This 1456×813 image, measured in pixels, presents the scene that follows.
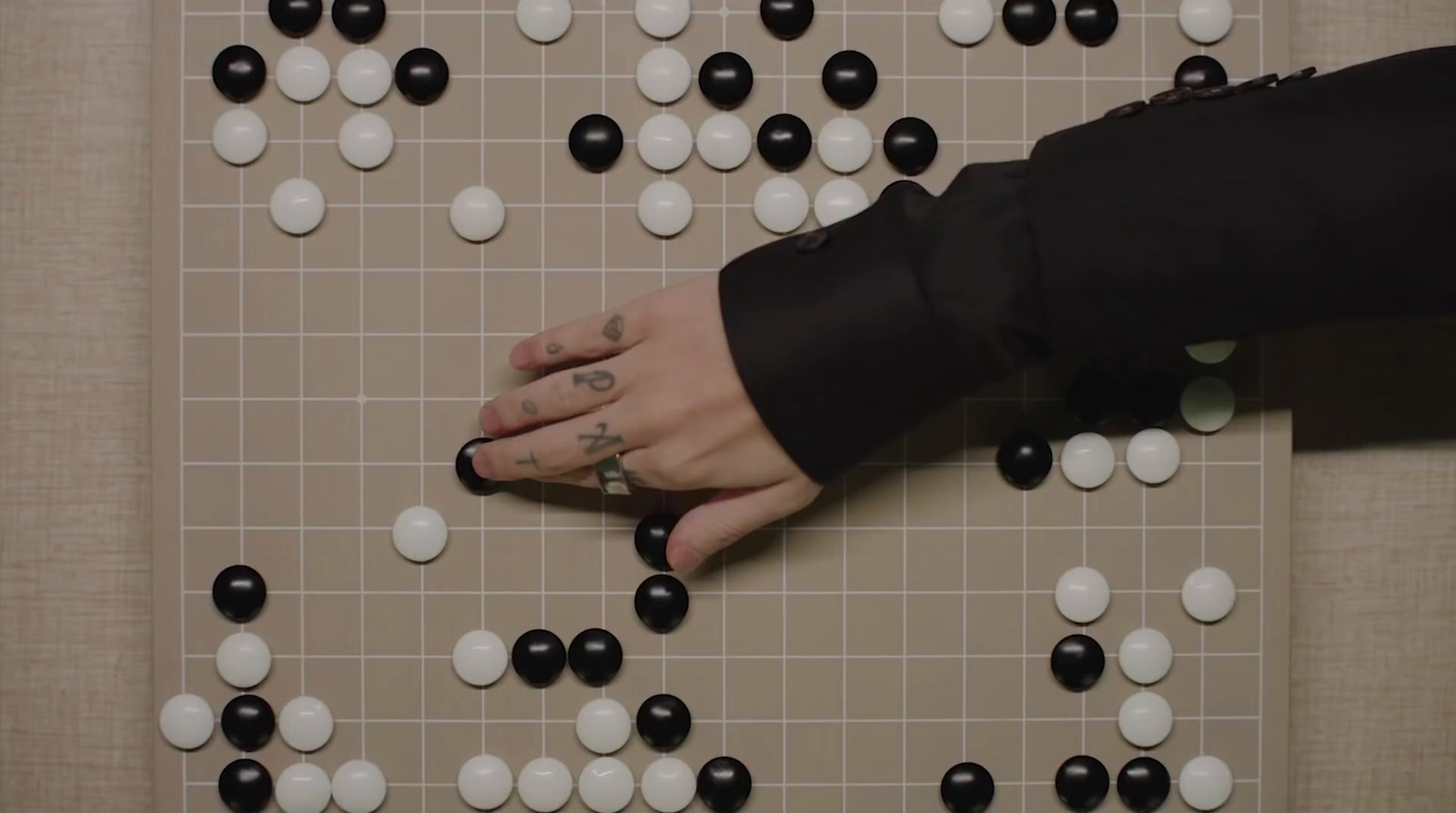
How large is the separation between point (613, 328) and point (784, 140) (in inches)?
6.9

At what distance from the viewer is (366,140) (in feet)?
2.33

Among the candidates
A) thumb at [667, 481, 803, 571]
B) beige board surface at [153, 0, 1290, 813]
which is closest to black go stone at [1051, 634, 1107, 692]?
beige board surface at [153, 0, 1290, 813]

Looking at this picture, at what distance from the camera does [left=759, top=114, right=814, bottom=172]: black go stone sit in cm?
71

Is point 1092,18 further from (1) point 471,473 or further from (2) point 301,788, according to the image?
(2) point 301,788

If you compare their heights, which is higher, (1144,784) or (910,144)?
(910,144)

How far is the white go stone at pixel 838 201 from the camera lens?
712 millimetres

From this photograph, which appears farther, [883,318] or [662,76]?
[662,76]

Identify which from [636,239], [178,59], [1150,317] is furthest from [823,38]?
[178,59]

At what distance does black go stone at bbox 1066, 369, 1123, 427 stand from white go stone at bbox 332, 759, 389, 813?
1.70ft

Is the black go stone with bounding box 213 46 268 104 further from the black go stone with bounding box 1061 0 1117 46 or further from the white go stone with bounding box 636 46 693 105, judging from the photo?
the black go stone with bounding box 1061 0 1117 46

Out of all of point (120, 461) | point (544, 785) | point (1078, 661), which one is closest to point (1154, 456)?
point (1078, 661)

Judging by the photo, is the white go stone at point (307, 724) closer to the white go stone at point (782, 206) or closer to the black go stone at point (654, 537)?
the black go stone at point (654, 537)

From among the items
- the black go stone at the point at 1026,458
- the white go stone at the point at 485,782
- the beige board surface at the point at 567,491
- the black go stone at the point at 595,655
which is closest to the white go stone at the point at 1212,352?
the beige board surface at the point at 567,491

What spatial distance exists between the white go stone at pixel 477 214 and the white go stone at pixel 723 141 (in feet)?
0.46
